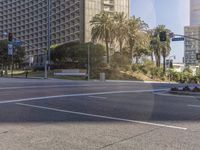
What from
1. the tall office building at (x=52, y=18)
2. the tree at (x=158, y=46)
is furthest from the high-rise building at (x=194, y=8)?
the tall office building at (x=52, y=18)

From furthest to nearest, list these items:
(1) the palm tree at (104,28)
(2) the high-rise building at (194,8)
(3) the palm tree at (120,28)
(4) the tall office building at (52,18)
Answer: (4) the tall office building at (52,18), (3) the palm tree at (120,28), (1) the palm tree at (104,28), (2) the high-rise building at (194,8)

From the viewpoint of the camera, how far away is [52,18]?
450 feet

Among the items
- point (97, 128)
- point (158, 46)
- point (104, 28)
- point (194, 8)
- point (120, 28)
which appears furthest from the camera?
point (158, 46)

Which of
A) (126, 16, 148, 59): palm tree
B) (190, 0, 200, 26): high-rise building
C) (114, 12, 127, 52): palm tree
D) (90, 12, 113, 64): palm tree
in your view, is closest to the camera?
(190, 0, 200, 26): high-rise building

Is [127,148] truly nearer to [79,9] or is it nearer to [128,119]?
[128,119]

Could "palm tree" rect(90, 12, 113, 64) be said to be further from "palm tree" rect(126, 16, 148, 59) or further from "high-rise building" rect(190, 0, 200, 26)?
"high-rise building" rect(190, 0, 200, 26)

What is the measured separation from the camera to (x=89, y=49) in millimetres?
71500

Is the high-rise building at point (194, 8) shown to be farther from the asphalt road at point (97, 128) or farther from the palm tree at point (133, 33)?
the palm tree at point (133, 33)

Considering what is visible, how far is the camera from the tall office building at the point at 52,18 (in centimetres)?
11706

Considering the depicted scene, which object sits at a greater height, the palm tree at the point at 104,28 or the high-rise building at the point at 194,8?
the palm tree at the point at 104,28

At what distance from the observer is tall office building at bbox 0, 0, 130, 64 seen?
4609 inches

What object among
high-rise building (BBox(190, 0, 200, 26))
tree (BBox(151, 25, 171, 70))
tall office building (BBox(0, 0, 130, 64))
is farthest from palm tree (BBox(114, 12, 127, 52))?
tall office building (BBox(0, 0, 130, 64))

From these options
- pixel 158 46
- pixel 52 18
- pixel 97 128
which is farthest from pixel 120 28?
pixel 52 18

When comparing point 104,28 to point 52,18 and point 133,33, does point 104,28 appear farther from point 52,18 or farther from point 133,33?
point 52,18
